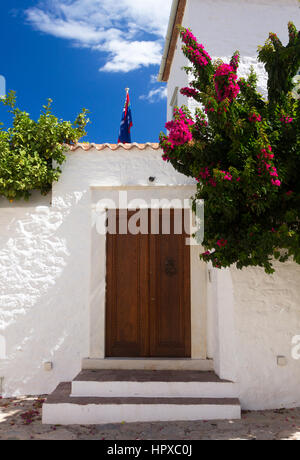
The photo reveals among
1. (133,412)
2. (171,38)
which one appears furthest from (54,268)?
(171,38)

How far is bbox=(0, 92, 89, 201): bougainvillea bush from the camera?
6.05 m

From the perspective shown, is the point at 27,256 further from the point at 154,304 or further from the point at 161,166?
the point at 161,166

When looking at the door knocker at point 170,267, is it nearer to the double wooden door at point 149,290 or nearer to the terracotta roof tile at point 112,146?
the double wooden door at point 149,290

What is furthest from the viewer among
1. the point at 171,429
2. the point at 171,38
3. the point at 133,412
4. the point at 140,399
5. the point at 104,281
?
the point at 171,38

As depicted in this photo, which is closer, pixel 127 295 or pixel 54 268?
pixel 54 268

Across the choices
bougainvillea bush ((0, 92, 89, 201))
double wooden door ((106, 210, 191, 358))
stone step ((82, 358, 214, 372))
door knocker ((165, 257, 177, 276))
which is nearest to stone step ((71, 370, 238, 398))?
stone step ((82, 358, 214, 372))

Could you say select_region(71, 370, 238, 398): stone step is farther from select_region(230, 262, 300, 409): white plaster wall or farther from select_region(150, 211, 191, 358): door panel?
select_region(150, 211, 191, 358): door panel

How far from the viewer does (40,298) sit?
614 centimetres

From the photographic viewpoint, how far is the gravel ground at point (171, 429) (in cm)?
452

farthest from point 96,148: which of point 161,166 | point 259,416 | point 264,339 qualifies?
point 259,416

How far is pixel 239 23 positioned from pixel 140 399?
709cm

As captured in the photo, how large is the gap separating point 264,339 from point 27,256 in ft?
12.5

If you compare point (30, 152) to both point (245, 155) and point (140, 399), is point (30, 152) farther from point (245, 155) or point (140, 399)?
point (140, 399)

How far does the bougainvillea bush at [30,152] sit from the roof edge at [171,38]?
139 inches
